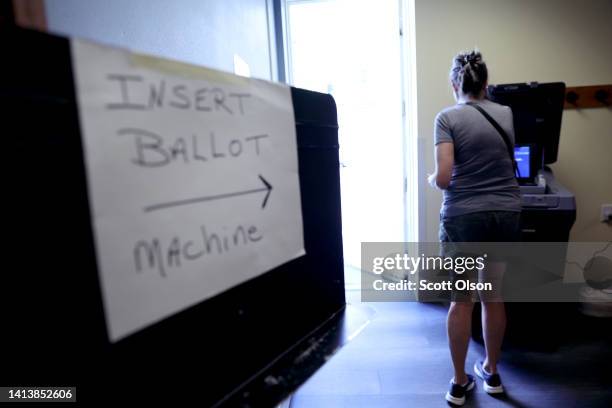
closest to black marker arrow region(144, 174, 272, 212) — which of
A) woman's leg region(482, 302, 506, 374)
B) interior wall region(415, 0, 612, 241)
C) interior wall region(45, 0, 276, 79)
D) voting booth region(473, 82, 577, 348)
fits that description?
interior wall region(45, 0, 276, 79)

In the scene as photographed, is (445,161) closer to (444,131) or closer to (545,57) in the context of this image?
(444,131)

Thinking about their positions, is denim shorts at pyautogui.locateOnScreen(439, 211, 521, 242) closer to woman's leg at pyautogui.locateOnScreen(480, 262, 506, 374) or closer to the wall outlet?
woman's leg at pyautogui.locateOnScreen(480, 262, 506, 374)

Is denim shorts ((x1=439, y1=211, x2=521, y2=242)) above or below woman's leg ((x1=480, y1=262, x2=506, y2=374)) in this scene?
above

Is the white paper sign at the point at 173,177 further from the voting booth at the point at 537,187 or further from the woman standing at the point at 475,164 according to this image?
the voting booth at the point at 537,187

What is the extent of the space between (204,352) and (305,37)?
2.72m

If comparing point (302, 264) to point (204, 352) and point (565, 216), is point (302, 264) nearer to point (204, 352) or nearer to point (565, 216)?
point (204, 352)

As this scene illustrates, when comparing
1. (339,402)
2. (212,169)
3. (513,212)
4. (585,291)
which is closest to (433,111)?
(513,212)

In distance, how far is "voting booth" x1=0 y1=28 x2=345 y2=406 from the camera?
0.27m

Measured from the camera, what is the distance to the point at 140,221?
31 centimetres

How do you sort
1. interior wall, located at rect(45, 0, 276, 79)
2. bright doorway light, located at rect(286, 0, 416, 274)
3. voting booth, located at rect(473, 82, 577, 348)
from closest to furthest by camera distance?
interior wall, located at rect(45, 0, 276, 79), voting booth, located at rect(473, 82, 577, 348), bright doorway light, located at rect(286, 0, 416, 274)

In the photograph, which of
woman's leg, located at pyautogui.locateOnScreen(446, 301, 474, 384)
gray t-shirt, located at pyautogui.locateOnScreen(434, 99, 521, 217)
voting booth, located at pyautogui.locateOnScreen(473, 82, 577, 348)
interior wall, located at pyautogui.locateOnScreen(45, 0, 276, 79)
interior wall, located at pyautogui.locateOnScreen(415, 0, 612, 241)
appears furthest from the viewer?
interior wall, located at pyautogui.locateOnScreen(415, 0, 612, 241)

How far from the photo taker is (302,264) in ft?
1.75

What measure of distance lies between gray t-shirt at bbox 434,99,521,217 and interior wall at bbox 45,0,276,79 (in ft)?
2.70

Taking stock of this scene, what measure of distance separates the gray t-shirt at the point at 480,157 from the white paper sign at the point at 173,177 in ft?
3.52
